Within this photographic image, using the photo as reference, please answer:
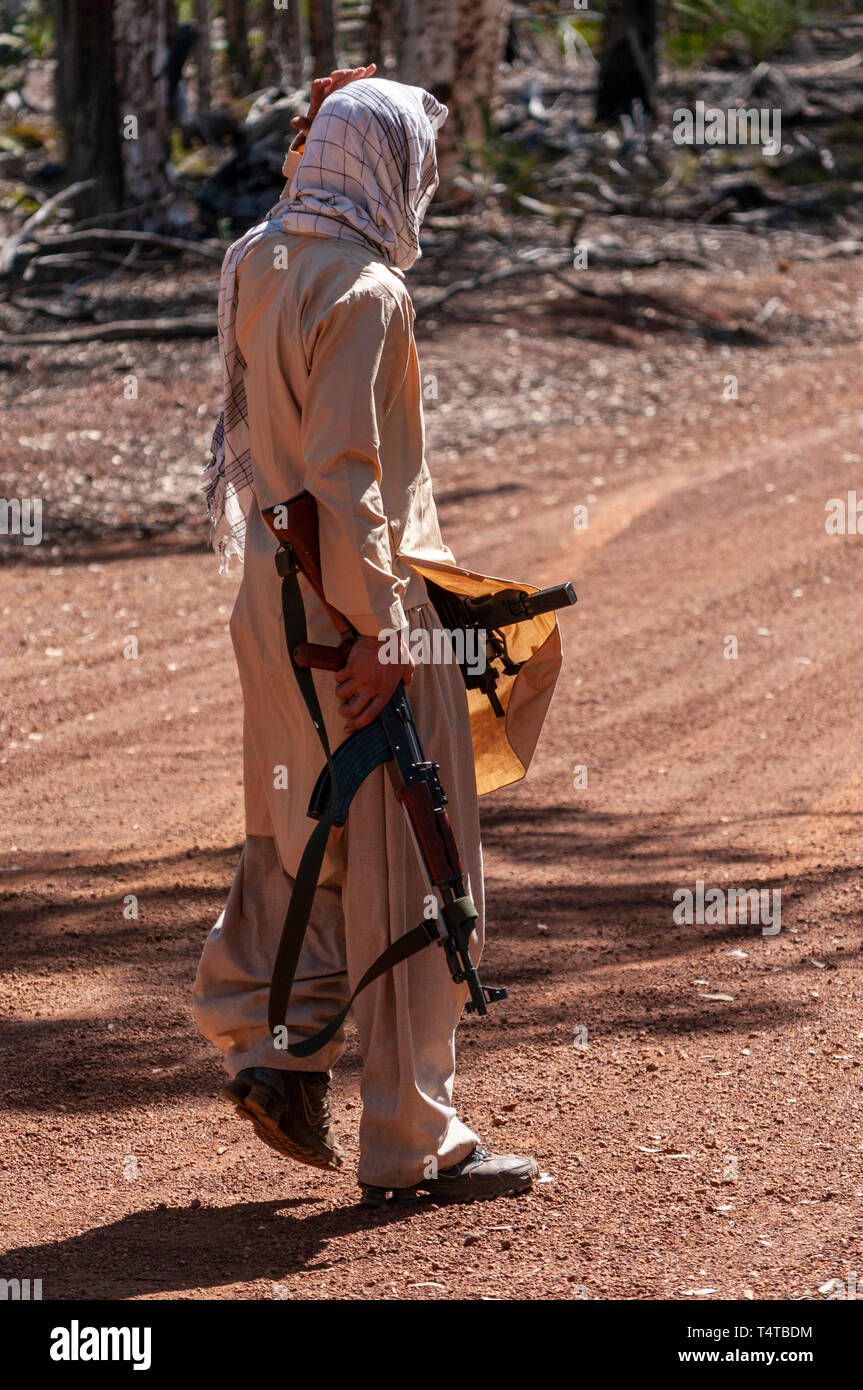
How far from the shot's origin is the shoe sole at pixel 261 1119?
115 inches

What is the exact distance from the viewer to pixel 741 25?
24.9 m

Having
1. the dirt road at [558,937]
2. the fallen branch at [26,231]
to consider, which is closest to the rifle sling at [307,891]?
the dirt road at [558,937]

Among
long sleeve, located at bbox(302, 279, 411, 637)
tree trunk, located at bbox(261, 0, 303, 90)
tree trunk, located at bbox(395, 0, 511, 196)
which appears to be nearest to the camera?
long sleeve, located at bbox(302, 279, 411, 637)

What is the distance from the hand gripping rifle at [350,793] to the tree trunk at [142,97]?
11.5 metres

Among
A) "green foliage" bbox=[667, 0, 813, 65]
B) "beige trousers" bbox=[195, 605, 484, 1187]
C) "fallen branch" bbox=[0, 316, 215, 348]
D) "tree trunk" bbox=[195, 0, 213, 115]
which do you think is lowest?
"beige trousers" bbox=[195, 605, 484, 1187]

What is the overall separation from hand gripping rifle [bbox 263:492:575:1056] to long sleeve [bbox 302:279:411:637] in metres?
0.06

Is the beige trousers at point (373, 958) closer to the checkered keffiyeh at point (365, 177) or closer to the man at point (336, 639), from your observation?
the man at point (336, 639)

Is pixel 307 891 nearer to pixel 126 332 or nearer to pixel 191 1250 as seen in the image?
pixel 191 1250

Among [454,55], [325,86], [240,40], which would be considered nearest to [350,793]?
[325,86]

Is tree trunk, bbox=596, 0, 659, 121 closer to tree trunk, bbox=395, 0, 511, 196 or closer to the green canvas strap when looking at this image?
tree trunk, bbox=395, 0, 511, 196

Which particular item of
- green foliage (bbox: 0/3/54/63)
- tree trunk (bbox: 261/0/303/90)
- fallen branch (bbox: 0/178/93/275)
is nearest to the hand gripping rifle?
fallen branch (bbox: 0/178/93/275)

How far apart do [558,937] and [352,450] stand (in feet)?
7.12

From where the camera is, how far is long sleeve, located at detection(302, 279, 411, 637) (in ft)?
8.71

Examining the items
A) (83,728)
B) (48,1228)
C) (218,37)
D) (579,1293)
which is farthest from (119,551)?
(218,37)
